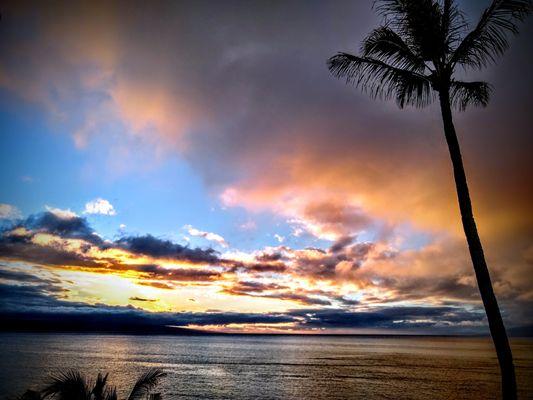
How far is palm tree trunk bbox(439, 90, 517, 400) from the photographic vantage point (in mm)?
6590

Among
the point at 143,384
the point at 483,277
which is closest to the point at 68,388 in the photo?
the point at 143,384

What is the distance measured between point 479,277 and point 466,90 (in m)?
4.78

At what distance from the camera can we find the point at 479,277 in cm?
712

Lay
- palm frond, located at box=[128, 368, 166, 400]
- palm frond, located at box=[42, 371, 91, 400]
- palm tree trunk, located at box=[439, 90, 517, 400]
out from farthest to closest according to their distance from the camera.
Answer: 1. palm frond, located at box=[128, 368, 166, 400]
2. palm frond, located at box=[42, 371, 91, 400]
3. palm tree trunk, located at box=[439, 90, 517, 400]

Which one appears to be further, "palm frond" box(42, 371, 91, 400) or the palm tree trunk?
"palm frond" box(42, 371, 91, 400)

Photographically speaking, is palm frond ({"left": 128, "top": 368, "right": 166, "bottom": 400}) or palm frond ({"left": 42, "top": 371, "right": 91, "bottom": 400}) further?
palm frond ({"left": 128, "top": 368, "right": 166, "bottom": 400})

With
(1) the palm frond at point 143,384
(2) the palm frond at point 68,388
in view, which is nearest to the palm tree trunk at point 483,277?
(1) the palm frond at point 143,384

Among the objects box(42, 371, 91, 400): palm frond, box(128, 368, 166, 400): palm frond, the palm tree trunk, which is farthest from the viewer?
box(128, 368, 166, 400): palm frond

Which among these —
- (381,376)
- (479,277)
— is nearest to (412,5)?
(479,277)

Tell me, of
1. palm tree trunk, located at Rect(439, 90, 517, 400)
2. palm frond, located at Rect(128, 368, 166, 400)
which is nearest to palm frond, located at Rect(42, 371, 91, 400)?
palm frond, located at Rect(128, 368, 166, 400)

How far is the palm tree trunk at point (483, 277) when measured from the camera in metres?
6.59

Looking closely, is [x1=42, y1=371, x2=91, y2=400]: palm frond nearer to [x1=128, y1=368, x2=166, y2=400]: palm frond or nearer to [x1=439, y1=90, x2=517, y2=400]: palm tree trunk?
[x1=128, y1=368, x2=166, y2=400]: palm frond

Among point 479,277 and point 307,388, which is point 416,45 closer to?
point 479,277

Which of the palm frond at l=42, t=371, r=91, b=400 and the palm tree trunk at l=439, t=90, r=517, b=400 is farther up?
the palm tree trunk at l=439, t=90, r=517, b=400
